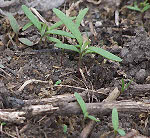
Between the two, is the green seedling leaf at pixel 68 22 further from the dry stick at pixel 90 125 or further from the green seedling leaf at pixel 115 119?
the green seedling leaf at pixel 115 119

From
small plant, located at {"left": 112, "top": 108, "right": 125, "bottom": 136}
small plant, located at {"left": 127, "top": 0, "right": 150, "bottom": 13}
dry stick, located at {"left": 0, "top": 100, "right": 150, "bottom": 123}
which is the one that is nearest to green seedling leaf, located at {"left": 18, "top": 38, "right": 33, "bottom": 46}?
dry stick, located at {"left": 0, "top": 100, "right": 150, "bottom": 123}

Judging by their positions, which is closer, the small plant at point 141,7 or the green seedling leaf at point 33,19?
the green seedling leaf at point 33,19

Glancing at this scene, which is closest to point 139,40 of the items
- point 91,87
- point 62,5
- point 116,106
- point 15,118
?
point 91,87

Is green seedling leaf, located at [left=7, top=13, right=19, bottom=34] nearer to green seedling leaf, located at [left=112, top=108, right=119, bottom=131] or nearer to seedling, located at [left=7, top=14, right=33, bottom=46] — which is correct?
seedling, located at [left=7, top=14, right=33, bottom=46]

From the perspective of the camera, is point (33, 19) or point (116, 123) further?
point (33, 19)

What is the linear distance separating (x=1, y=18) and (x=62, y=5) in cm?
70

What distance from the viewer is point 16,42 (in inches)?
99.7

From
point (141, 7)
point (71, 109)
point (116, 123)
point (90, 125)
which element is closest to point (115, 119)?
point (116, 123)

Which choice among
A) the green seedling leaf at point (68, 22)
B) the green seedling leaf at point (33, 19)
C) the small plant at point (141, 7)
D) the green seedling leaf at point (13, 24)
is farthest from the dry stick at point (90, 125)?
the small plant at point (141, 7)

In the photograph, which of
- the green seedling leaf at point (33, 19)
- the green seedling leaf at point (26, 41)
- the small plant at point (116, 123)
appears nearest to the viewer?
the small plant at point (116, 123)

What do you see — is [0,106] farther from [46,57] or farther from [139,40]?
[139,40]

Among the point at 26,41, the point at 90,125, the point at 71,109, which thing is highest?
the point at 26,41

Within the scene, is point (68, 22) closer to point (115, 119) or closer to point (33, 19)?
point (33, 19)

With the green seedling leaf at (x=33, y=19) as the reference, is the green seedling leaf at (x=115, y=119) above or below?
below
